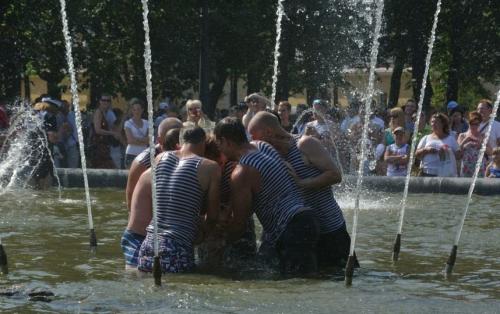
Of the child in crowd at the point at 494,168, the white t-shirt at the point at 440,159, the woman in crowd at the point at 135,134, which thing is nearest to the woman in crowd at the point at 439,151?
the white t-shirt at the point at 440,159

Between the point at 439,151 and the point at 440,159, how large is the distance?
20 centimetres

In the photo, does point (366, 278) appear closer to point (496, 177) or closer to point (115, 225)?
point (115, 225)

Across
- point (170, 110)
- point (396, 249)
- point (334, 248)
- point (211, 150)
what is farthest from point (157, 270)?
point (170, 110)

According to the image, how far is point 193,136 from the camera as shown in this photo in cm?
936

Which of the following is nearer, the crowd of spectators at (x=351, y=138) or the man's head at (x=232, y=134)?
the man's head at (x=232, y=134)

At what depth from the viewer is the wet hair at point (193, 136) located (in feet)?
30.7

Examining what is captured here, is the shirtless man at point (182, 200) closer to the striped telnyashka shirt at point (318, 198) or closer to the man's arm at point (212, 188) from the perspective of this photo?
the man's arm at point (212, 188)

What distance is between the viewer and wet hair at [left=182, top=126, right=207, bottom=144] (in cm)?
934

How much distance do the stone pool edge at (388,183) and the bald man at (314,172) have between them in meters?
7.24

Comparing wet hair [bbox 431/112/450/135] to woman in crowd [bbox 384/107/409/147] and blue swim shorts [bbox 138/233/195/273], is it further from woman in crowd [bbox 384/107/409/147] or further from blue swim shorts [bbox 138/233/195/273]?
blue swim shorts [bbox 138/233/195/273]

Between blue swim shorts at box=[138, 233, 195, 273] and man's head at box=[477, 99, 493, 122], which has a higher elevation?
man's head at box=[477, 99, 493, 122]

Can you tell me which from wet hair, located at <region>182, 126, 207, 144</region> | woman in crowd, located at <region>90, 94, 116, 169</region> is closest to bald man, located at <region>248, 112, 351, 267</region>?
wet hair, located at <region>182, 126, 207, 144</region>

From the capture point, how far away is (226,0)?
25359 mm

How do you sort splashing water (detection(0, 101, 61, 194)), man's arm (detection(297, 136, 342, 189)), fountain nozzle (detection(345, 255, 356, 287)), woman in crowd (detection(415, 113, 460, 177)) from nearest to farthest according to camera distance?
fountain nozzle (detection(345, 255, 356, 287)), man's arm (detection(297, 136, 342, 189)), woman in crowd (detection(415, 113, 460, 177)), splashing water (detection(0, 101, 61, 194))
